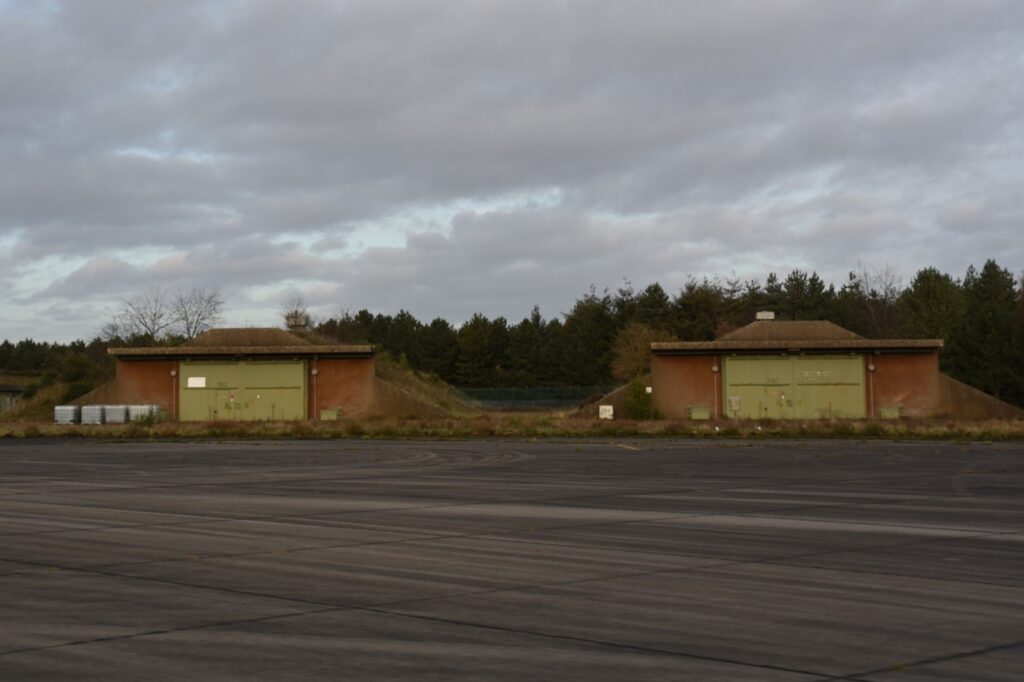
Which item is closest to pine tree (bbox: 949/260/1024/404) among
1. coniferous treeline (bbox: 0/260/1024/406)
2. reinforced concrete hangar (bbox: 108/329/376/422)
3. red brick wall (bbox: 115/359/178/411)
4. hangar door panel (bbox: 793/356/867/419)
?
coniferous treeline (bbox: 0/260/1024/406)

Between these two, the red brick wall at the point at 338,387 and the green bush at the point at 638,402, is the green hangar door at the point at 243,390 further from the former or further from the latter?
the green bush at the point at 638,402

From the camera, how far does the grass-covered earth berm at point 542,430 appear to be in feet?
143

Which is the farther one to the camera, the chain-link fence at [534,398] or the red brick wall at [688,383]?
the chain-link fence at [534,398]

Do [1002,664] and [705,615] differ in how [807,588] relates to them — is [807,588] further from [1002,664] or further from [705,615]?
[1002,664]

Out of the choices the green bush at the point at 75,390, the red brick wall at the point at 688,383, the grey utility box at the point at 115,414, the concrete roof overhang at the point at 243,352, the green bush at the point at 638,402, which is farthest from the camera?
the green bush at the point at 75,390

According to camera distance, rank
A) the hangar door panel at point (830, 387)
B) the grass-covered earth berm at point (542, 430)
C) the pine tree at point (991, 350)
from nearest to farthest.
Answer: the grass-covered earth berm at point (542, 430) → the hangar door panel at point (830, 387) → the pine tree at point (991, 350)

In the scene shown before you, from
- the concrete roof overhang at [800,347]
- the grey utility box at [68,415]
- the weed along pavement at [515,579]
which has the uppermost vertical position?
the concrete roof overhang at [800,347]

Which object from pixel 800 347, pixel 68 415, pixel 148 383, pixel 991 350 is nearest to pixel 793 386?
pixel 800 347

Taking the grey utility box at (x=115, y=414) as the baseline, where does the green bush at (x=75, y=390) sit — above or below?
above

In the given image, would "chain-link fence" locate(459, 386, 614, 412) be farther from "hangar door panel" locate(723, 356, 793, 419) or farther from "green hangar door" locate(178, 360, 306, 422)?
"hangar door panel" locate(723, 356, 793, 419)

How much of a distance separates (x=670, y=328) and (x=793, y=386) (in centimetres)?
4294

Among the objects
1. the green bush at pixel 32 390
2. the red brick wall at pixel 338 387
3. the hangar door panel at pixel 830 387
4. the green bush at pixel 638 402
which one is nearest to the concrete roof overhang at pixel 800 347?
the hangar door panel at pixel 830 387

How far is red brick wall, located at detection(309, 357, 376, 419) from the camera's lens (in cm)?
Answer: 5803

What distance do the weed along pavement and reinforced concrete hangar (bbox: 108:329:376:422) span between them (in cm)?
3583
